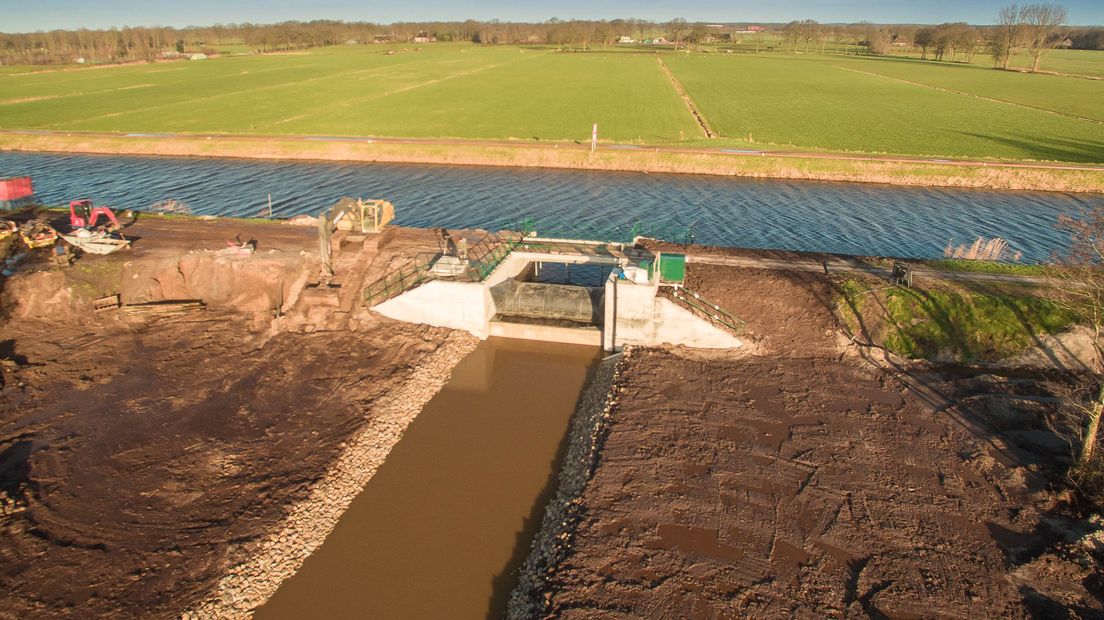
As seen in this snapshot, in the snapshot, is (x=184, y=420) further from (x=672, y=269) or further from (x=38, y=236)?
(x=672, y=269)

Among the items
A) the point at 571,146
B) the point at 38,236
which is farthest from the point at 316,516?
the point at 571,146

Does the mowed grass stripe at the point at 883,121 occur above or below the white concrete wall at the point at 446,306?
above

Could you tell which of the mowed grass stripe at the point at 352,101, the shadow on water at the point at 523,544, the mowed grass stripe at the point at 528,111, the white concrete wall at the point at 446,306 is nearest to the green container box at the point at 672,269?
the white concrete wall at the point at 446,306

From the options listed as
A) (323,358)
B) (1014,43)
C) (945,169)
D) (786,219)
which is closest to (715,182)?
(786,219)

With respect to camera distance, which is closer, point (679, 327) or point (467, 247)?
point (679, 327)

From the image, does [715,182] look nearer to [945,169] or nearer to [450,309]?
[945,169]

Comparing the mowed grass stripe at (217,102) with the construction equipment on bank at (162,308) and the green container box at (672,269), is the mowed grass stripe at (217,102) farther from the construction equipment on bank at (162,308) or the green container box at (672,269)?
the green container box at (672,269)

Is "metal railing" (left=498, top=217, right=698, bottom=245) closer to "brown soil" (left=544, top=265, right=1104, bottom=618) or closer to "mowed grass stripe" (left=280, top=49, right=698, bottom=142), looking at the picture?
"brown soil" (left=544, top=265, right=1104, bottom=618)
